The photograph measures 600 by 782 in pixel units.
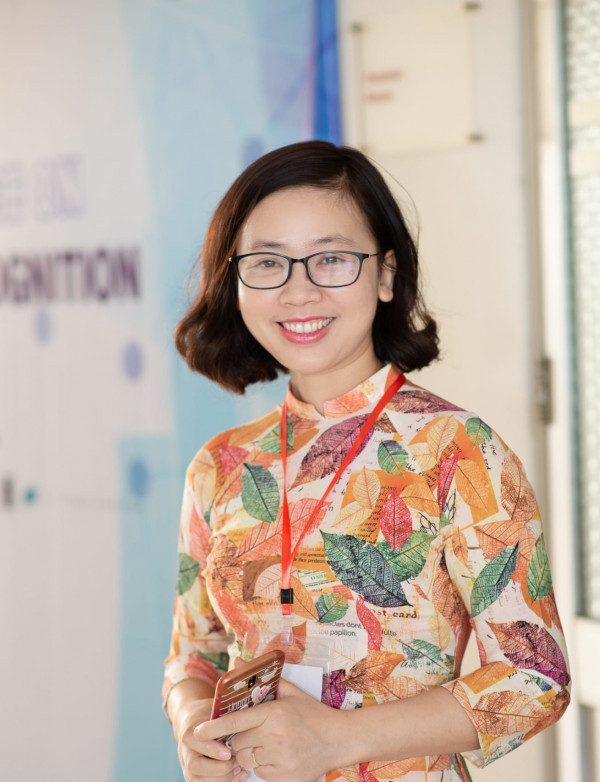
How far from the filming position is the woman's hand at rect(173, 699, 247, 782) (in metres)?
A: 1.33

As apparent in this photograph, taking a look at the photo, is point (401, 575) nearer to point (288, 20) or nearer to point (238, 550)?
point (238, 550)

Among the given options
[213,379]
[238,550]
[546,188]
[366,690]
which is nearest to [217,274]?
[213,379]

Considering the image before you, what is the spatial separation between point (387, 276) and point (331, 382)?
0.19 meters

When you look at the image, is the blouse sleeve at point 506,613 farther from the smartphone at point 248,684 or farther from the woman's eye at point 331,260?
the woman's eye at point 331,260

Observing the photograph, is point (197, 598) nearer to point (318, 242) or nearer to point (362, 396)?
point (362, 396)

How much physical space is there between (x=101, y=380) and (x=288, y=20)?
3.95ft

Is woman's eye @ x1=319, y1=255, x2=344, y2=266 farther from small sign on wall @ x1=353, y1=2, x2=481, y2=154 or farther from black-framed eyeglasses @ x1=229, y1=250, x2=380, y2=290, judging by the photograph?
small sign on wall @ x1=353, y1=2, x2=481, y2=154

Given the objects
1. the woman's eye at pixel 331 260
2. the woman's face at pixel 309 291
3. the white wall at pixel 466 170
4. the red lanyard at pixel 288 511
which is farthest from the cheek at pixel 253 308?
Result: the white wall at pixel 466 170

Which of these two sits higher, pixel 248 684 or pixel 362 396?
pixel 362 396

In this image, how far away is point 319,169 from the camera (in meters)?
1.47

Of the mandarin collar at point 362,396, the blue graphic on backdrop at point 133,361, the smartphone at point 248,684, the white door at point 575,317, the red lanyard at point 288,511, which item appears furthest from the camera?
the blue graphic on backdrop at point 133,361

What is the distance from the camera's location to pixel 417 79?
2.50 m

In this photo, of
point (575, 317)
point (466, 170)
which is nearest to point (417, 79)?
point (466, 170)

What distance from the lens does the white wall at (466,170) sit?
2.43m
